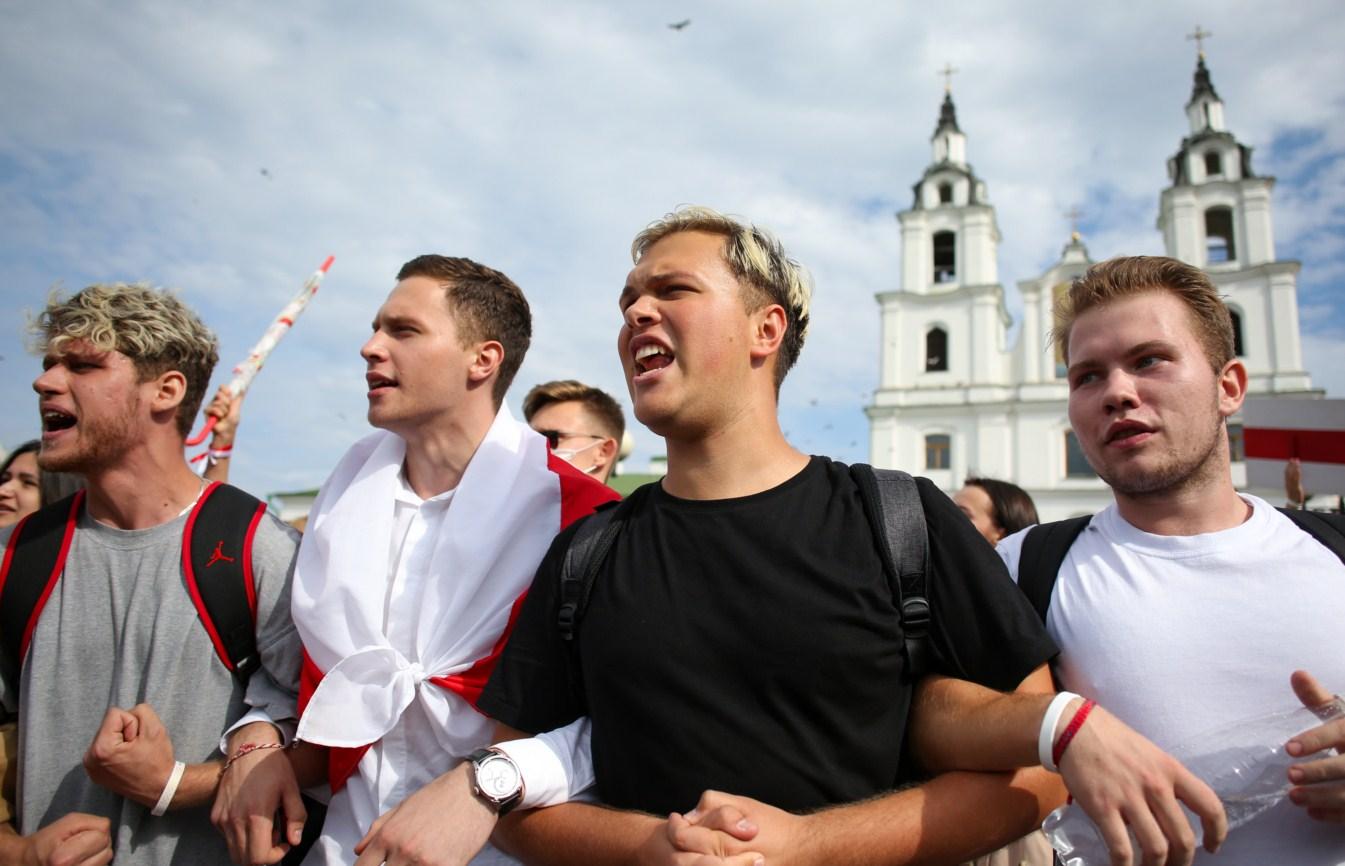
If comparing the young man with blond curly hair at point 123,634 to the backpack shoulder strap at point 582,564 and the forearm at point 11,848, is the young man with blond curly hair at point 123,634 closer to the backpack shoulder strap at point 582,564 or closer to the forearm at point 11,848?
the forearm at point 11,848

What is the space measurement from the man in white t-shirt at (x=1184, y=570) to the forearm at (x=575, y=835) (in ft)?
3.35

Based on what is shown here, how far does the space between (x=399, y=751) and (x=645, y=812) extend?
0.88 metres

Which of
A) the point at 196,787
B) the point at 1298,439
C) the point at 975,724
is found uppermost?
the point at 1298,439

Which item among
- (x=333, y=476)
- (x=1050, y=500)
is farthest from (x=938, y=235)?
(x=333, y=476)

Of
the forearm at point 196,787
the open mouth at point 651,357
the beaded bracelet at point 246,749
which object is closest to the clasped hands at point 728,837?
the open mouth at point 651,357

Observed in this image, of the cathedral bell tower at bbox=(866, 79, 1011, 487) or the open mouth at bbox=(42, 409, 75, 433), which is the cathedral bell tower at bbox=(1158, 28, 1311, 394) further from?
the open mouth at bbox=(42, 409, 75, 433)

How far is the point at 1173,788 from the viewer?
143cm

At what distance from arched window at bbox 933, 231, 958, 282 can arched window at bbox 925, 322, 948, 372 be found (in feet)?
9.52

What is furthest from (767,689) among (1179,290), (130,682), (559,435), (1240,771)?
(559,435)

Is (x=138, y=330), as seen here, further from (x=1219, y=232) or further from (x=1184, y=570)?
(x=1219, y=232)

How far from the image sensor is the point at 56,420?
2.60 meters

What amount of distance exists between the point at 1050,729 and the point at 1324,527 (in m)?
0.98

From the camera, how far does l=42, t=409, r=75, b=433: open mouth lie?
2584mm

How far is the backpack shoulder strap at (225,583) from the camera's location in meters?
2.46
